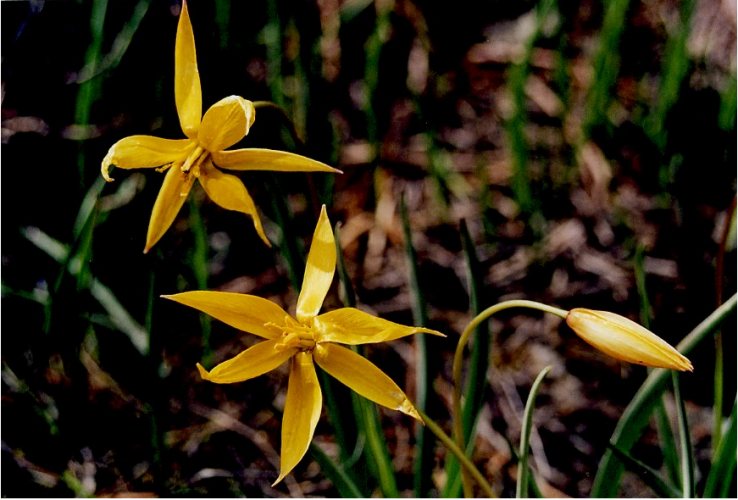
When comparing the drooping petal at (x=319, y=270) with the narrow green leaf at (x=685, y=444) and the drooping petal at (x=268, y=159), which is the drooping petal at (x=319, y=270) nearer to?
the drooping petal at (x=268, y=159)

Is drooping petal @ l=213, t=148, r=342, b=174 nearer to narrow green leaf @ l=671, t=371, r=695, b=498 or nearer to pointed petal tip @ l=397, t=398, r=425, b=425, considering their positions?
pointed petal tip @ l=397, t=398, r=425, b=425

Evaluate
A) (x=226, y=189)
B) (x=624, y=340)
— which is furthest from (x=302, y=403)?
(x=624, y=340)

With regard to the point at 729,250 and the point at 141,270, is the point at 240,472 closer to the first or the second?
the point at 141,270

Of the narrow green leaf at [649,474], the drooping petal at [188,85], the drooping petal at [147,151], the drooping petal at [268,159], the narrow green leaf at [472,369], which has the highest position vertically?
the drooping petal at [188,85]

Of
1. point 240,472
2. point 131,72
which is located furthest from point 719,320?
point 131,72

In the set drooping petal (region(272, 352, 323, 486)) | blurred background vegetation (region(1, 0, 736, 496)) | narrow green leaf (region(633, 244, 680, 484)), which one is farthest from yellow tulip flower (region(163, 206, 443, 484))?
narrow green leaf (region(633, 244, 680, 484))

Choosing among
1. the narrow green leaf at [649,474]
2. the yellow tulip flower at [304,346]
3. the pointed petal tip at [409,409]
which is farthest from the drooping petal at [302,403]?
the narrow green leaf at [649,474]
